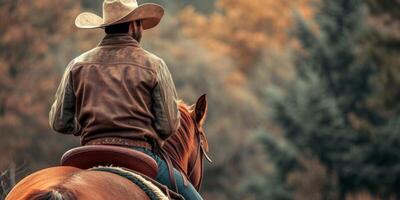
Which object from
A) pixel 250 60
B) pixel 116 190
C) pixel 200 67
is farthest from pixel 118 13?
pixel 250 60

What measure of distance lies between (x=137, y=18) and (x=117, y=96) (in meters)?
0.63

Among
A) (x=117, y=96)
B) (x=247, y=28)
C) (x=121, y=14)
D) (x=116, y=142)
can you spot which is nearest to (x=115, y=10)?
(x=121, y=14)

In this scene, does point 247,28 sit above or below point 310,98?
below

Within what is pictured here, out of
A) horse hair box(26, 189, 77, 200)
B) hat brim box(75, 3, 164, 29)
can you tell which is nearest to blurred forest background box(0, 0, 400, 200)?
hat brim box(75, 3, 164, 29)

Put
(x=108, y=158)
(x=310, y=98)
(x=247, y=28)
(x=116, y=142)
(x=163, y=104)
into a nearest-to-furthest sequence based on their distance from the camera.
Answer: (x=108, y=158) → (x=116, y=142) → (x=163, y=104) → (x=310, y=98) → (x=247, y=28)

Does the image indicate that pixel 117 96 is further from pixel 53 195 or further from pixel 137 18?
pixel 53 195

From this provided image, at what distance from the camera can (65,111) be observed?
831cm

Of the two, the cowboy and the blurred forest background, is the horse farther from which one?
the blurred forest background

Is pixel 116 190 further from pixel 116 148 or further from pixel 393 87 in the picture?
pixel 393 87

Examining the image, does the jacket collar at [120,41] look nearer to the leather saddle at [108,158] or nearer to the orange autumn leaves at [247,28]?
the leather saddle at [108,158]

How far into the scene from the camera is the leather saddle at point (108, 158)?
760cm

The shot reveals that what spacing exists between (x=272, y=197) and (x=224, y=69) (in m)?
19.8

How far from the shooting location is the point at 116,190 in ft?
23.2

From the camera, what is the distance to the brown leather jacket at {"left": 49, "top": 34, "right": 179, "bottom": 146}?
26.3ft
